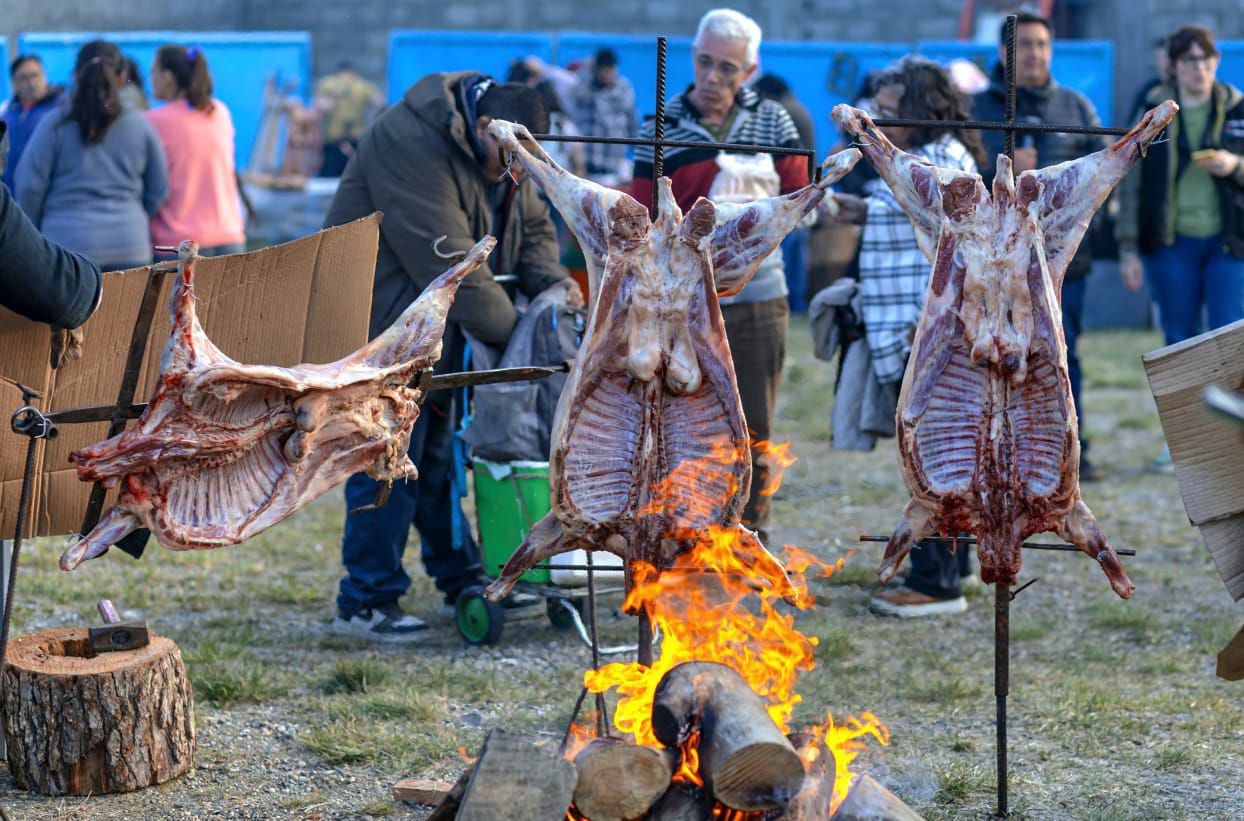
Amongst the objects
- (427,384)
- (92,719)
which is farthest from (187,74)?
(427,384)

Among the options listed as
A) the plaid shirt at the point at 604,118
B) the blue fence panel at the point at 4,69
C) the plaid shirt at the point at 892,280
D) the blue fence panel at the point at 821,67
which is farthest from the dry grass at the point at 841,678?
the blue fence panel at the point at 821,67

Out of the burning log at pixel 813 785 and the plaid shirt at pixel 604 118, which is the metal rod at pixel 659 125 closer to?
the burning log at pixel 813 785

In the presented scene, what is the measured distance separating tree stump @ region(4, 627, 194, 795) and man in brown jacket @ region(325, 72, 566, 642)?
1418 mm

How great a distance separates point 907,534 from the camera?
13.0ft

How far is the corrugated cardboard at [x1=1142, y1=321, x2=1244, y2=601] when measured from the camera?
3760 mm

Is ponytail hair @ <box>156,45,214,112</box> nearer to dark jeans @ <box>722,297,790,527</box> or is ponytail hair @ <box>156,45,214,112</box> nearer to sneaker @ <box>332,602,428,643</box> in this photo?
sneaker @ <box>332,602,428,643</box>

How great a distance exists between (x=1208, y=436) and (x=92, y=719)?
3.29m

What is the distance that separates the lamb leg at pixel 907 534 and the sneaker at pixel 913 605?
267cm

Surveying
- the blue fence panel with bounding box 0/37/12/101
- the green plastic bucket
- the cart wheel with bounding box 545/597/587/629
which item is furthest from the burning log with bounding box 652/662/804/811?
the blue fence panel with bounding box 0/37/12/101

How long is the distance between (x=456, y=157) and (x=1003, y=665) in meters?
2.87

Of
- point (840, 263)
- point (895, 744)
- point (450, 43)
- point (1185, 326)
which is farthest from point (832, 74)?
point (895, 744)

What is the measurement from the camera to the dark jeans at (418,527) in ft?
19.9

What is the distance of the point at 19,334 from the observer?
4035 mm

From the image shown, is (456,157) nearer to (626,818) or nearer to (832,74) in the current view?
(626,818)
